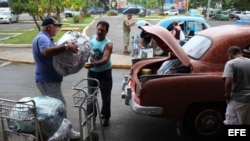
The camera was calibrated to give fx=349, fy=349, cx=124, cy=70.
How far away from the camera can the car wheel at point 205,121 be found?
505 centimetres

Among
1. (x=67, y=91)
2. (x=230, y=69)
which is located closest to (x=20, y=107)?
(x=230, y=69)

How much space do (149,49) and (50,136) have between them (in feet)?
22.8

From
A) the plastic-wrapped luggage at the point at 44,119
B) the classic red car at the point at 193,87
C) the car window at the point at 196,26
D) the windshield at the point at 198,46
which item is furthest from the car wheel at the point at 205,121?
the car window at the point at 196,26

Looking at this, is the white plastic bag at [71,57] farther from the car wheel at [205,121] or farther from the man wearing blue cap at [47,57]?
the car wheel at [205,121]

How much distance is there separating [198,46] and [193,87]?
1.13m

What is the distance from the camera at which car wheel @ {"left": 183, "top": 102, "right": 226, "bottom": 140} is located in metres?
5.05

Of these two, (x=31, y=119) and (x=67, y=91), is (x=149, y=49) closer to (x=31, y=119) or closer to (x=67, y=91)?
(x=67, y=91)

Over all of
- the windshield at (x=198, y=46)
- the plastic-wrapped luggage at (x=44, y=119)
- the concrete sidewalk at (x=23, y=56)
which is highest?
the windshield at (x=198, y=46)

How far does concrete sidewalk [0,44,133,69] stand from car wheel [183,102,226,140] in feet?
20.7

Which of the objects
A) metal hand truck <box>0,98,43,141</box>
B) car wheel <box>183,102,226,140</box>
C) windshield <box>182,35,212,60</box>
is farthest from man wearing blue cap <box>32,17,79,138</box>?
windshield <box>182,35,212,60</box>

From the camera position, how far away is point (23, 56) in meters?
13.3

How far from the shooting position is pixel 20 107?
3.48m

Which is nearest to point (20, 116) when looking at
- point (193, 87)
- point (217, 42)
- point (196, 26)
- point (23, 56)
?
point (193, 87)

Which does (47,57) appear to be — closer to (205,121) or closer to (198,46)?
(205,121)
